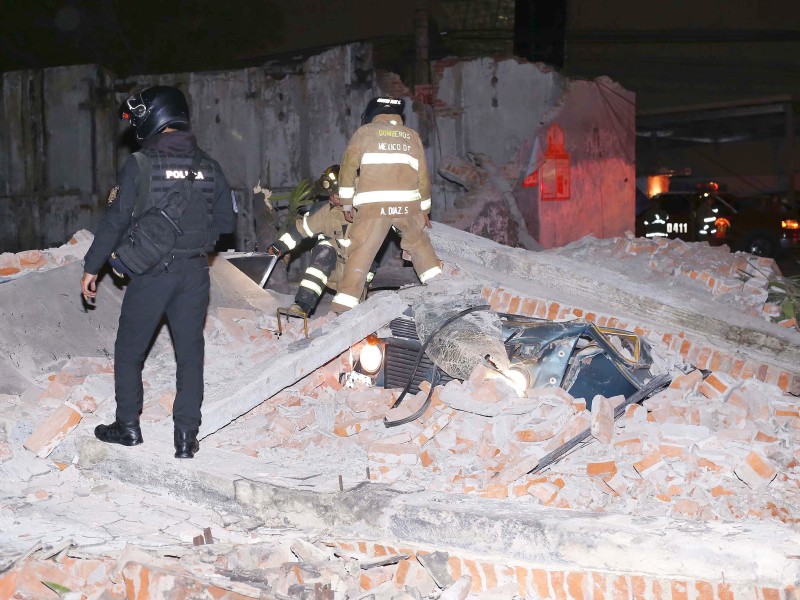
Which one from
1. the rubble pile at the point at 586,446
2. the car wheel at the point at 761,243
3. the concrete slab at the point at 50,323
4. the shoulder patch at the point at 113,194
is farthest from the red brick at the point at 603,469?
the car wheel at the point at 761,243

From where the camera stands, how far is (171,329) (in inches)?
161

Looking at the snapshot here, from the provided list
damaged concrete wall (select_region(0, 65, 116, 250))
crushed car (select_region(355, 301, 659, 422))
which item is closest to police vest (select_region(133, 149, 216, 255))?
crushed car (select_region(355, 301, 659, 422))

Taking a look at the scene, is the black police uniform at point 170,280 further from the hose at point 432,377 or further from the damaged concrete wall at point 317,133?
the damaged concrete wall at point 317,133

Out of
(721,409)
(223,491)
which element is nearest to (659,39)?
(721,409)

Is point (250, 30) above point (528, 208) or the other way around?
above

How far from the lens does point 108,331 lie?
18.5 feet

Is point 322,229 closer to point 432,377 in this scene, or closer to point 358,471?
point 432,377

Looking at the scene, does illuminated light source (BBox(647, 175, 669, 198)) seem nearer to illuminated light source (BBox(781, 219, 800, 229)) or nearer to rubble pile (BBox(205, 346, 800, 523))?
illuminated light source (BBox(781, 219, 800, 229))

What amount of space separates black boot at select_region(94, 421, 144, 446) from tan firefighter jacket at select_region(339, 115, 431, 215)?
239 centimetres

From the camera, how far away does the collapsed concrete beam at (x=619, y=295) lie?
18.5 feet

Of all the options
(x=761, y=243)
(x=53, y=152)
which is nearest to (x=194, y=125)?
(x=53, y=152)

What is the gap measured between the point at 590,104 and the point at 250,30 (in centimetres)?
1552

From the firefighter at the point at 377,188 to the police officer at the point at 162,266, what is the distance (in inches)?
67.9

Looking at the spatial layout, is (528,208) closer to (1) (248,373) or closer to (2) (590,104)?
(2) (590,104)
